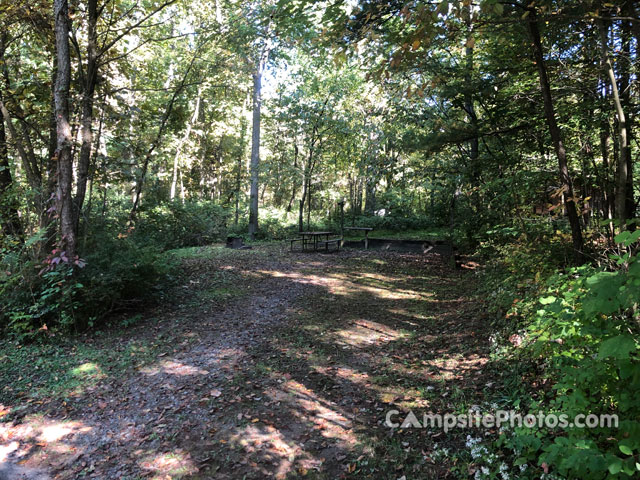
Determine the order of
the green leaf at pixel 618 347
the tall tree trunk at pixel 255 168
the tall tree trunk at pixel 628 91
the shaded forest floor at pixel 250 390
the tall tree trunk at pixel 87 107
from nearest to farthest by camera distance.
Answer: the green leaf at pixel 618 347
the shaded forest floor at pixel 250 390
the tall tree trunk at pixel 628 91
the tall tree trunk at pixel 87 107
the tall tree trunk at pixel 255 168

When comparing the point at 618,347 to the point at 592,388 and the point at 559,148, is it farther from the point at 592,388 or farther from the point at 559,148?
the point at 559,148

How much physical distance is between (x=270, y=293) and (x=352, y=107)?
486 inches

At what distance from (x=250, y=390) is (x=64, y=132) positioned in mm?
4852

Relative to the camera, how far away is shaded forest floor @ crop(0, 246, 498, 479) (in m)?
2.91

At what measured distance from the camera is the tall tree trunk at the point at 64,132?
18.5 feet

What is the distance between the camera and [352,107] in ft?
56.6

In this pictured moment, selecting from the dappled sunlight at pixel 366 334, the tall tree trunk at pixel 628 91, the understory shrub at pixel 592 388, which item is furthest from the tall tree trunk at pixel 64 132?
the tall tree trunk at pixel 628 91

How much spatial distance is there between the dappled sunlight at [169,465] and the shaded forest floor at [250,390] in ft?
0.04

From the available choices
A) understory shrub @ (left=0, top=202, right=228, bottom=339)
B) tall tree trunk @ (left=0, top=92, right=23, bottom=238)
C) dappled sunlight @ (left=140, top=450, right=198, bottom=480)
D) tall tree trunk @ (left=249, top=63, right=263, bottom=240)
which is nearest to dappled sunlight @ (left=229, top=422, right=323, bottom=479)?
dappled sunlight @ (left=140, top=450, right=198, bottom=480)

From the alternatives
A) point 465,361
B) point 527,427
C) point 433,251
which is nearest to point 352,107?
point 433,251

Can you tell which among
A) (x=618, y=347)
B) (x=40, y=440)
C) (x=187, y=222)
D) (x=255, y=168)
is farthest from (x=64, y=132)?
(x=255, y=168)

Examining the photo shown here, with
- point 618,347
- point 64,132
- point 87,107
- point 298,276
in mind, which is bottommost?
point 298,276

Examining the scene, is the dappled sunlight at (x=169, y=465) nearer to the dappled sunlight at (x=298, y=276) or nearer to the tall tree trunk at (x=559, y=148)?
the tall tree trunk at (x=559, y=148)

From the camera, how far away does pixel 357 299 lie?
720cm
